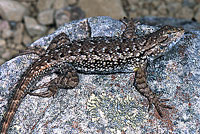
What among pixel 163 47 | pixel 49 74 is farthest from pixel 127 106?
pixel 49 74

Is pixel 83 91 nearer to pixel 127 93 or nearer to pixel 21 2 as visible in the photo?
pixel 127 93

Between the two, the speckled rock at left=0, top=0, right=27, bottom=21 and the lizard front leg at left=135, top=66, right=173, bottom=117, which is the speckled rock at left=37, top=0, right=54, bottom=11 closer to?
the speckled rock at left=0, top=0, right=27, bottom=21

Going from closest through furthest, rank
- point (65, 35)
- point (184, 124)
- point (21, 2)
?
point (184, 124)
point (65, 35)
point (21, 2)

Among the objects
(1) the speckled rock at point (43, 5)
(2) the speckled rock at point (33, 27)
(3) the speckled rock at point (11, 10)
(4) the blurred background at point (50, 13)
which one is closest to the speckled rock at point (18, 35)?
(4) the blurred background at point (50, 13)

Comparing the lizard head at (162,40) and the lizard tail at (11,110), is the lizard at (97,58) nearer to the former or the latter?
the lizard head at (162,40)

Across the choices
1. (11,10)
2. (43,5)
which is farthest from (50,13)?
(11,10)

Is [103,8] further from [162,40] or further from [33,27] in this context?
[162,40]
